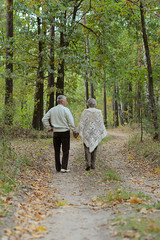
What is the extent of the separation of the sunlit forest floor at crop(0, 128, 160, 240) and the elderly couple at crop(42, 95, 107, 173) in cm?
50

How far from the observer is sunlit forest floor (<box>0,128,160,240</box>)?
12.5 feet

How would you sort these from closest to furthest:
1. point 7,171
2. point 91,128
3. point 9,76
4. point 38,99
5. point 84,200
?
1. point 84,200
2. point 7,171
3. point 91,128
4. point 9,76
5. point 38,99

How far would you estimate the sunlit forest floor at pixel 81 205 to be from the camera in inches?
150

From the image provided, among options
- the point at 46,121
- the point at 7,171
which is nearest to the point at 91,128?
the point at 46,121

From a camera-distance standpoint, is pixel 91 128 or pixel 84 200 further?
pixel 91 128

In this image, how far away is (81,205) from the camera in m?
5.53

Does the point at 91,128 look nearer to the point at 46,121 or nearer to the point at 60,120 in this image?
the point at 60,120

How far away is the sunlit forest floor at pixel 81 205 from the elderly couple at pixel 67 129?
0.50 metres

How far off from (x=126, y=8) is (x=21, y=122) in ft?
27.9

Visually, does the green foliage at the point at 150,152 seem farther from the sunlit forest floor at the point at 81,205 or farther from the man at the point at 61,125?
the man at the point at 61,125

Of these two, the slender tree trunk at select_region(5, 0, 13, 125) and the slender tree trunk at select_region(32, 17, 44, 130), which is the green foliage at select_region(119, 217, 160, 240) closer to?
the slender tree trunk at select_region(5, 0, 13, 125)

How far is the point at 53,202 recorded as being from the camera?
18.5 ft

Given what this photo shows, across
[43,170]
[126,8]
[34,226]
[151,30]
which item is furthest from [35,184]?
[151,30]

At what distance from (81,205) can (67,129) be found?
335cm
